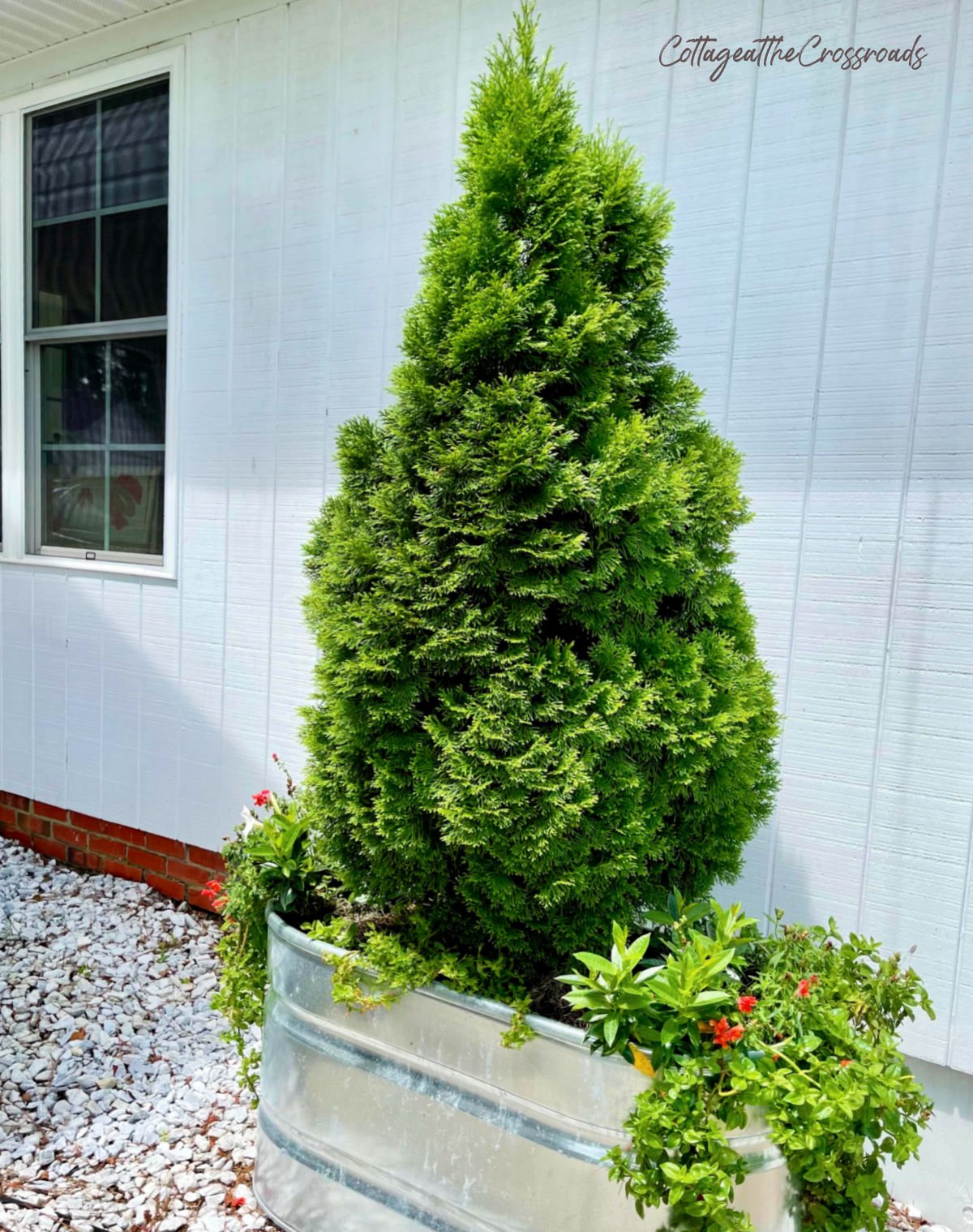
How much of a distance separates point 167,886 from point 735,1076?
8.53ft

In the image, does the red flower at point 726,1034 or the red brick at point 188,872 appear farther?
the red brick at point 188,872

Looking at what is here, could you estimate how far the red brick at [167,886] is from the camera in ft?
11.0

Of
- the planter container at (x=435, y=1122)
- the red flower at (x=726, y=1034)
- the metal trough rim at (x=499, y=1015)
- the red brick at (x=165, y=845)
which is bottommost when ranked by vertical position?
the red brick at (x=165, y=845)

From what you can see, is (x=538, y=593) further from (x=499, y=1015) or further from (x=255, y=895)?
(x=255, y=895)

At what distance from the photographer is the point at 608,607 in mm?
1530

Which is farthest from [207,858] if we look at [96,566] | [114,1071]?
[96,566]

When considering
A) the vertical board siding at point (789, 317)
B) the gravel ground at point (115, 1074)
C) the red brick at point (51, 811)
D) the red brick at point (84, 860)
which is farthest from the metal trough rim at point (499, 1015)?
the red brick at point (51, 811)

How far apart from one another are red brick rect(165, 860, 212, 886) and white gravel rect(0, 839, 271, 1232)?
107 mm

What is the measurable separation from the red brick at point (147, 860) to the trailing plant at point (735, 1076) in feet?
7.79

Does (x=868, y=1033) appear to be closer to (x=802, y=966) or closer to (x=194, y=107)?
(x=802, y=966)

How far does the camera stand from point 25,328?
3.55 meters

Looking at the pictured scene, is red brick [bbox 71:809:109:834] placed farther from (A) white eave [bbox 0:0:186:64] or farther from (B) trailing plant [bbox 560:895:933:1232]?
(A) white eave [bbox 0:0:186:64]

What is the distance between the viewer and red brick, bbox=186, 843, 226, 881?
3169 mm

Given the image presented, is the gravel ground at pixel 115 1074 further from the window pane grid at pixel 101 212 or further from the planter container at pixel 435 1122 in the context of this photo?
the window pane grid at pixel 101 212
